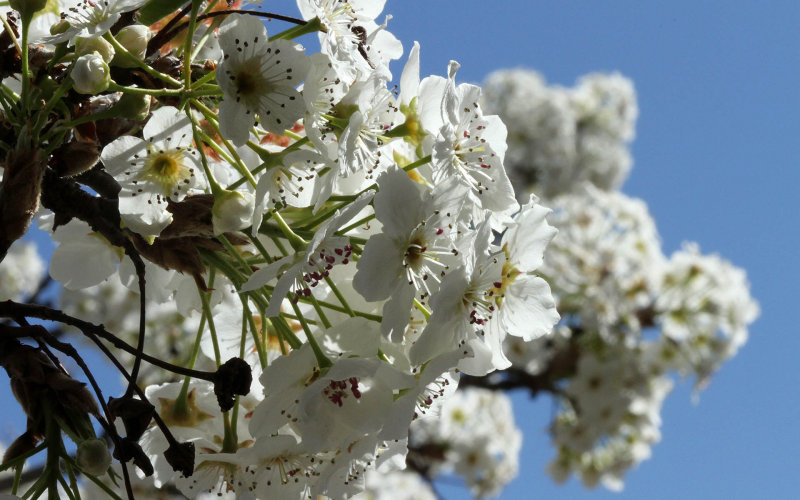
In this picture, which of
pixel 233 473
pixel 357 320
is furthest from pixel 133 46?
pixel 233 473

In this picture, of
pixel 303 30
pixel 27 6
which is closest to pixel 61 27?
pixel 27 6

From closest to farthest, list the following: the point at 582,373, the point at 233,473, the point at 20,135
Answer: the point at 20,135 → the point at 233,473 → the point at 582,373

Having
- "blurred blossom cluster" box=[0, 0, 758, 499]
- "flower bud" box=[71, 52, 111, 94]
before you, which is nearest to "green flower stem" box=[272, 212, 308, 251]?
"blurred blossom cluster" box=[0, 0, 758, 499]

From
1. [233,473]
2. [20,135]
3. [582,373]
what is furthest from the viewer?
[582,373]

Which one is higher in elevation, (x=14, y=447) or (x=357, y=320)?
(x=357, y=320)

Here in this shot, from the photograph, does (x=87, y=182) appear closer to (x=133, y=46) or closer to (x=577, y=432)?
(x=133, y=46)

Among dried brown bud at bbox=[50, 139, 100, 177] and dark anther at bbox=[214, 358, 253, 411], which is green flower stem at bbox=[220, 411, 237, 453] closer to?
dark anther at bbox=[214, 358, 253, 411]

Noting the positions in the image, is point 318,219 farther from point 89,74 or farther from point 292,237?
point 89,74
